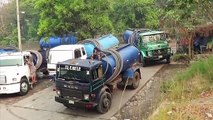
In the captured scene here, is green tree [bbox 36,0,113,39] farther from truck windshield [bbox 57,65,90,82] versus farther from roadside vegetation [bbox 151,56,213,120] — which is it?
roadside vegetation [bbox 151,56,213,120]

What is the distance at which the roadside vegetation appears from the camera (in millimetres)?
8055

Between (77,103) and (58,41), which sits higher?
(58,41)

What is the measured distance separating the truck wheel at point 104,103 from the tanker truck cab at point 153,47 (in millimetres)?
7697

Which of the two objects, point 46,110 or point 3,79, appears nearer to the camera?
point 46,110

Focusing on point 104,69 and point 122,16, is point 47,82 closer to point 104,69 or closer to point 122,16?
point 104,69

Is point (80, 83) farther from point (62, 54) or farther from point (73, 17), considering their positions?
point (73, 17)

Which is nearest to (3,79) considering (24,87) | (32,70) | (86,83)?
(24,87)

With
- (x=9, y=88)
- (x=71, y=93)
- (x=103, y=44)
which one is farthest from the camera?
(x=103, y=44)

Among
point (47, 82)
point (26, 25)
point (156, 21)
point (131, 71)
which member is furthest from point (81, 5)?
point (26, 25)

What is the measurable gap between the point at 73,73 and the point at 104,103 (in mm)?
1752

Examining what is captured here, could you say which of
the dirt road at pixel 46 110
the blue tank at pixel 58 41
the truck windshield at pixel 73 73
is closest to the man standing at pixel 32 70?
the dirt road at pixel 46 110

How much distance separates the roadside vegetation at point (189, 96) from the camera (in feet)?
26.4

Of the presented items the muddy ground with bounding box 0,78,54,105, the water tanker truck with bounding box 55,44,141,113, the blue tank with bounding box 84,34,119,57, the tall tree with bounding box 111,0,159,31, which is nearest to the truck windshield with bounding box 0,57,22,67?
Answer: the muddy ground with bounding box 0,78,54,105

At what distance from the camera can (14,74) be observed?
51.3 ft
